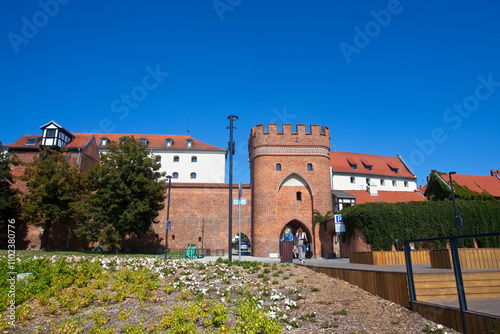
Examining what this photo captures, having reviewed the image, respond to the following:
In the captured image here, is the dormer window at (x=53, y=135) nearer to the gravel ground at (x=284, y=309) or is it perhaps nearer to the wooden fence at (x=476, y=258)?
the gravel ground at (x=284, y=309)

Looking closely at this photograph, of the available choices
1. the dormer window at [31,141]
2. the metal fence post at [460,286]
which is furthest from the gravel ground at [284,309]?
the dormer window at [31,141]

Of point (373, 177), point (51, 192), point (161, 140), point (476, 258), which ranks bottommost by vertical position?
point (476, 258)

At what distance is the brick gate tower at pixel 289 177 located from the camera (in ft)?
99.7

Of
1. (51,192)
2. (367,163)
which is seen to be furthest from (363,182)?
(51,192)

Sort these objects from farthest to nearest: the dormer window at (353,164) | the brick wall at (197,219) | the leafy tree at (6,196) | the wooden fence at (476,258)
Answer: the dormer window at (353,164), the brick wall at (197,219), the leafy tree at (6,196), the wooden fence at (476,258)

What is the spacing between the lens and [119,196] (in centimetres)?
2572

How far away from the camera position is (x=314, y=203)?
30.9m

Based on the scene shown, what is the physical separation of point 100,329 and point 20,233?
3318 centimetres

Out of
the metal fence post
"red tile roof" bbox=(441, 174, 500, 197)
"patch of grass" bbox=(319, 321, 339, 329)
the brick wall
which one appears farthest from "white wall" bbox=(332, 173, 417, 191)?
the metal fence post

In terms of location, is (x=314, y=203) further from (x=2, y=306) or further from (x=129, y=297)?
(x=2, y=306)

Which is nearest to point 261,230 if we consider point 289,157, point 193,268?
point 289,157

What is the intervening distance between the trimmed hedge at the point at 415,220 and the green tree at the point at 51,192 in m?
22.4

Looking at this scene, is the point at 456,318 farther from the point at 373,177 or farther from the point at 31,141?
the point at 31,141

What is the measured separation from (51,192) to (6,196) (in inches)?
239
